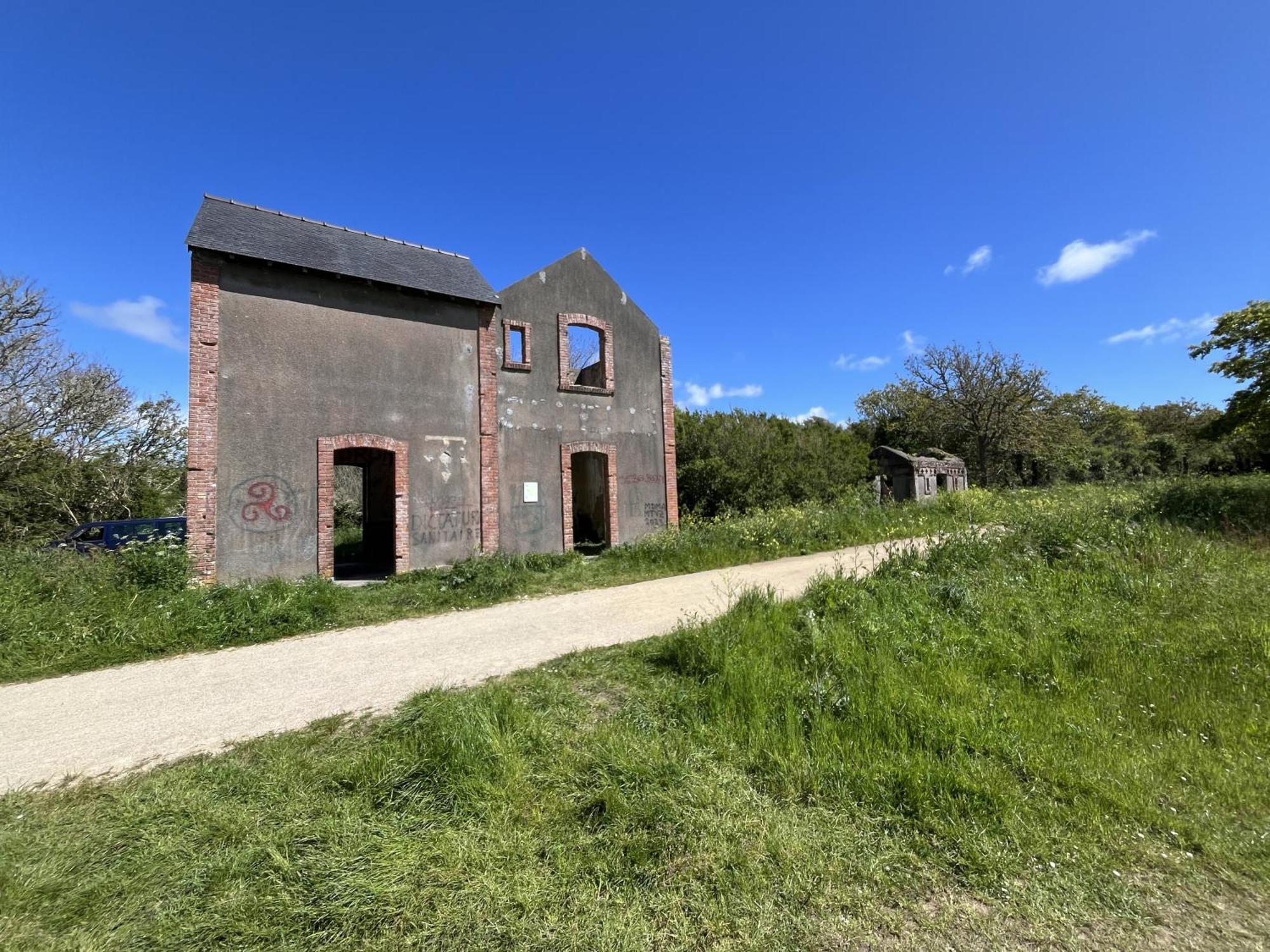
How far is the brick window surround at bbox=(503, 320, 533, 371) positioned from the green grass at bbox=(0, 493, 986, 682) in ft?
12.9

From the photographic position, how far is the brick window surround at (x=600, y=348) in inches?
452

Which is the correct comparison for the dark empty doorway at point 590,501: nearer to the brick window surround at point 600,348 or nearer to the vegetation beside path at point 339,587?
the brick window surround at point 600,348

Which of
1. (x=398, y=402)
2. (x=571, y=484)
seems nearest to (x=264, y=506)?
(x=398, y=402)

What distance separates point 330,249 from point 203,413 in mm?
3602

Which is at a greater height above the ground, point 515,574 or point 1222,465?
point 1222,465

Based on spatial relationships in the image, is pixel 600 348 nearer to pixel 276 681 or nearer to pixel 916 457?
pixel 276 681

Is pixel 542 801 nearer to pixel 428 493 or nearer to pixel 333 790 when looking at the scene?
pixel 333 790

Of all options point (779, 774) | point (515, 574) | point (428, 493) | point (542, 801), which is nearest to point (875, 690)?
point (779, 774)

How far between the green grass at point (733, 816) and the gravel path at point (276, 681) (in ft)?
1.43

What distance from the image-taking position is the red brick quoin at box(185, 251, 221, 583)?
7688 mm

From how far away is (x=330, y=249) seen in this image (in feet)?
30.7

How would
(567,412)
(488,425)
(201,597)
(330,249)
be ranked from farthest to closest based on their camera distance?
(567,412) → (488,425) → (330,249) → (201,597)

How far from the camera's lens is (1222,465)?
27.2m

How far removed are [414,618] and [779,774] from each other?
205 inches
